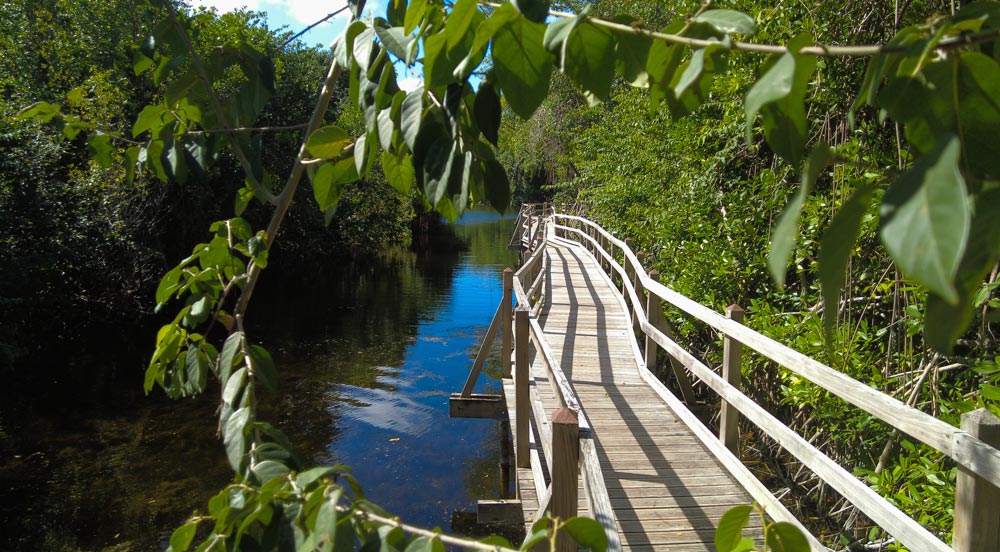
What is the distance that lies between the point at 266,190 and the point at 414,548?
71 cm

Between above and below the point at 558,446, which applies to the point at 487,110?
above

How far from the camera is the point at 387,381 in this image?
1163 cm

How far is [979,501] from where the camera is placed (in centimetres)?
202

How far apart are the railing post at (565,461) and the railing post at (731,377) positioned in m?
2.02

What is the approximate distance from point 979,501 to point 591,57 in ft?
7.11

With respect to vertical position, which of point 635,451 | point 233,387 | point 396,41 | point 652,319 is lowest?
point 635,451

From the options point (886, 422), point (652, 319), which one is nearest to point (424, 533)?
point (886, 422)

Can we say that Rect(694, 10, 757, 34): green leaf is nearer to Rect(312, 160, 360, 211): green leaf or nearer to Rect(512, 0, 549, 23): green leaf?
Rect(512, 0, 549, 23): green leaf

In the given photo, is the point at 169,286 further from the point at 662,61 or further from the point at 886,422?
the point at 886,422

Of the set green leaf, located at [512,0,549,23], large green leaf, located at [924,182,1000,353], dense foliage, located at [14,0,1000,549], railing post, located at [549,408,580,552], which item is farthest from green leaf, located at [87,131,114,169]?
railing post, located at [549,408,580,552]

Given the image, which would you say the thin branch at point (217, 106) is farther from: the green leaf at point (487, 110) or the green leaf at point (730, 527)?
the green leaf at point (730, 527)

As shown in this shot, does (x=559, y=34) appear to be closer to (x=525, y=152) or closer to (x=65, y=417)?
(x=65, y=417)

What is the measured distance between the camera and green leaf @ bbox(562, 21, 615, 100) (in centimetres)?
65

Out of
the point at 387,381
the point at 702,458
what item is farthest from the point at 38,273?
the point at 702,458
